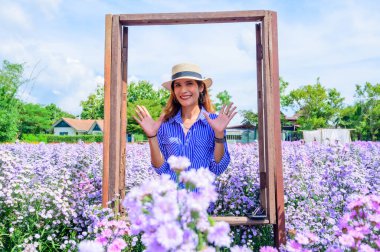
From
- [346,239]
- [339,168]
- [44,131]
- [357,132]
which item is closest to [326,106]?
[357,132]

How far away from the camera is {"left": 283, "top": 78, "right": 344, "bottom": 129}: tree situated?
32250 mm

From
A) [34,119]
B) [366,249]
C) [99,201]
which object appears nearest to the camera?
[366,249]

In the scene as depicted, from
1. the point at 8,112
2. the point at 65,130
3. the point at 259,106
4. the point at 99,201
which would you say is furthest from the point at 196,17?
the point at 65,130

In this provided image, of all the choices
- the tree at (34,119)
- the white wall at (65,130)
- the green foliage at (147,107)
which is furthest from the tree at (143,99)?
the white wall at (65,130)

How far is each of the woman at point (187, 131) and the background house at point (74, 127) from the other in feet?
169

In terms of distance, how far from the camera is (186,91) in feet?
11.2

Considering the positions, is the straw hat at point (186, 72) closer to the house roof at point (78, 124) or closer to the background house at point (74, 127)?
the background house at point (74, 127)

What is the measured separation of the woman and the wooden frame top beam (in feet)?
1.20

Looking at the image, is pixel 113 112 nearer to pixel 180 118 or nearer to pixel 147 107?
pixel 180 118

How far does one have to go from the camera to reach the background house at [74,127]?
54625 mm

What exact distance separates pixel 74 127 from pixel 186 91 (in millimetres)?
54778

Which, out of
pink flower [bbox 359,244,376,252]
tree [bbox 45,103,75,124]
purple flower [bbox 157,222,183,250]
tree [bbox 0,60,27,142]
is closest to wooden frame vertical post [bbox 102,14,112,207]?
pink flower [bbox 359,244,376,252]

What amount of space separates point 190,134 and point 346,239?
2035 millimetres

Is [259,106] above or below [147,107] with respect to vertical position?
below
